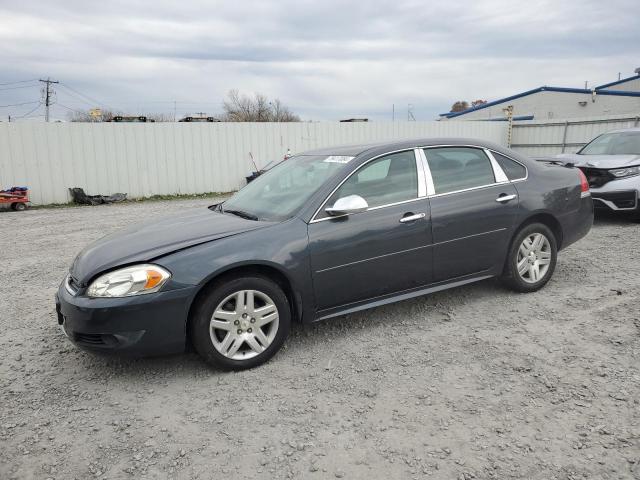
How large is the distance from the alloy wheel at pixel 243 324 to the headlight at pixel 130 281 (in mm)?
430

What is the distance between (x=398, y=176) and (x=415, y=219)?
0.41 meters

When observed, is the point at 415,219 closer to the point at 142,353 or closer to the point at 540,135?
the point at 142,353

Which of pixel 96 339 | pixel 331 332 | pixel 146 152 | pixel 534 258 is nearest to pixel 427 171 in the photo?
pixel 534 258

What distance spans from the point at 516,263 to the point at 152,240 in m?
3.23

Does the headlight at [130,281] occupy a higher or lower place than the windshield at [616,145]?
lower

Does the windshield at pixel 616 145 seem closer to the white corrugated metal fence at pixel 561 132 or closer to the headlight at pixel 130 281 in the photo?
the white corrugated metal fence at pixel 561 132

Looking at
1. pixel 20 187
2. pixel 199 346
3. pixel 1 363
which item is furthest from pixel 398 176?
pixel 20 187

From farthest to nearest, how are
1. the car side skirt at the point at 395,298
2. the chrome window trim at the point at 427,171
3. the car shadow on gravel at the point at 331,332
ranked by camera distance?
the chrome window trim at the point at 427,171 < the car side skirt at the point at 395,298 < the car shadow on gravel at the point at 331,332

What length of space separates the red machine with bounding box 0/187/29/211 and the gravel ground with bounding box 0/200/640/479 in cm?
Answer: 933

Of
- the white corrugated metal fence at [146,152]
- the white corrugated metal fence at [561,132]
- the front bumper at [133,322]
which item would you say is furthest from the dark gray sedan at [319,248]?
the white corrugated metal fence at [561,132]

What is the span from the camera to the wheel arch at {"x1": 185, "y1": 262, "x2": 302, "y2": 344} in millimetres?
3328

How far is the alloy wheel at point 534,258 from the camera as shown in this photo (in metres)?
4.69

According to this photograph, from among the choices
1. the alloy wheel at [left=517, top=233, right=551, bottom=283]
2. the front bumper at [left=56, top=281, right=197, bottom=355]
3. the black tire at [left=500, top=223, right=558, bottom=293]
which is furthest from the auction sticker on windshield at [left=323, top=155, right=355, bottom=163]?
the alloy wheel at [left=517, top=233, right=551, bottom=283]

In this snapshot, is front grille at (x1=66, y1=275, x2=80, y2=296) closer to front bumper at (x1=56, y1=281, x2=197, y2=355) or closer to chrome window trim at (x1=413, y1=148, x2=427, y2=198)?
front bumper at (x1=56, y1=281, x2=197, y2=355)
